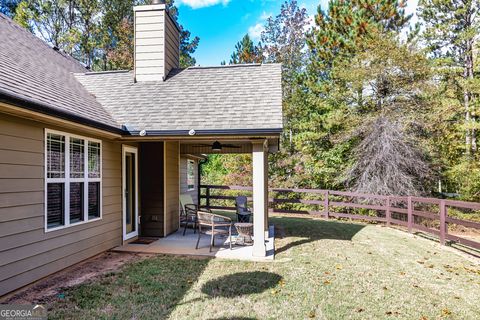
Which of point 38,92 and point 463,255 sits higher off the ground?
point 38,92

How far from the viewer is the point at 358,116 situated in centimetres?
1230

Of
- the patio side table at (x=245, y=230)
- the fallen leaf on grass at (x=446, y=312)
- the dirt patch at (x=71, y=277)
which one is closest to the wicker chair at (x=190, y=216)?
the patio side table at (x=245, y=230)

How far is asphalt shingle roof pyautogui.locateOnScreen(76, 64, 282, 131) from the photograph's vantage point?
19.2 ft

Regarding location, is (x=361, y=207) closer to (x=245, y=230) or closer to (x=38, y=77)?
(x=245, y=230)

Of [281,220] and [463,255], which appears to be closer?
[463,255]

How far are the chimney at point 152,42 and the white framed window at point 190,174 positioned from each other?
347 cm

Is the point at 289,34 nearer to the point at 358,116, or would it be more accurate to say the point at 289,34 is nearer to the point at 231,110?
the point at 358,116

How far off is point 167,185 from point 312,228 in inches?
169

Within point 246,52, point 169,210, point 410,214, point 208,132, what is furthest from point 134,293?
point 246,52

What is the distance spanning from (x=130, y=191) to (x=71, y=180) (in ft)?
6.28

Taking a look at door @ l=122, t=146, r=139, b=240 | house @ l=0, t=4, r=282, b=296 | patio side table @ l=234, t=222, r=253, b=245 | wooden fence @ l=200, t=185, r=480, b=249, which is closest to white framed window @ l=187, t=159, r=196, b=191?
wooden fence @ l=200, t=185, r=480, b=249

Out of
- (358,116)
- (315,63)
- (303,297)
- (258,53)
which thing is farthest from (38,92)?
(258,53)

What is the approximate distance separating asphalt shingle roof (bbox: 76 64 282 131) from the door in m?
0.92

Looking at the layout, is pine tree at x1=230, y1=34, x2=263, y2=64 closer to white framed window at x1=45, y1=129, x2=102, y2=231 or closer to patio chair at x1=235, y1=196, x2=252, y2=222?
patio chair at x1=235, y1=196, x2=252, y2=222
